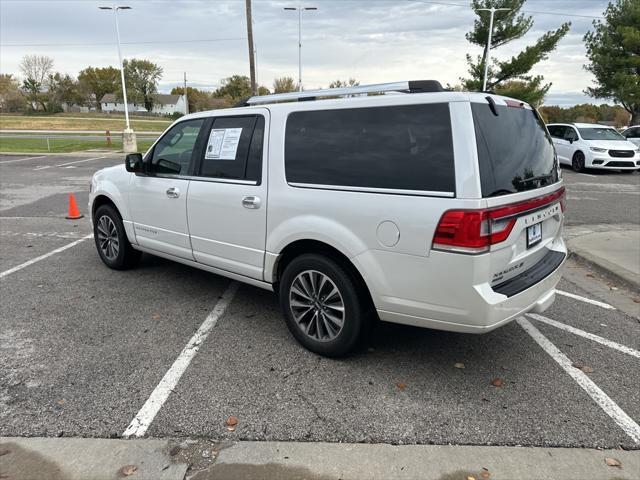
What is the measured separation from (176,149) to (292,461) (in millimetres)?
3214

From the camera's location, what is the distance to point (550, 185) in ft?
11.2

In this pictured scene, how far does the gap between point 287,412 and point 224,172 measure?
2.10m

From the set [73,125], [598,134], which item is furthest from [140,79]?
[598,134]

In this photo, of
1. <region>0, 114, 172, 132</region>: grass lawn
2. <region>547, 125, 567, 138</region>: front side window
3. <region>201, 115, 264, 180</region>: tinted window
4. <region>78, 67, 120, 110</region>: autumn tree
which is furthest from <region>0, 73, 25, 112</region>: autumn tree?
<region>201, 115, 264, 180</region>: tinted window

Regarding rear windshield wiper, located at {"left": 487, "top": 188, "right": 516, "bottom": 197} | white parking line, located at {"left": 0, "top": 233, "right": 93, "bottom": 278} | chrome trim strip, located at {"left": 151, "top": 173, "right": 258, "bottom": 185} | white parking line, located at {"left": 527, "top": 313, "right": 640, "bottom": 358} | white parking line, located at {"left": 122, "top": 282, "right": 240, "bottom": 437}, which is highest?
rear windshield wiper, located at {"left": 487, "top": 188, "right": 516, "bottom": 197}

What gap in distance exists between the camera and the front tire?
3.32 metres

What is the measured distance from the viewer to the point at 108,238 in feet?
18.5

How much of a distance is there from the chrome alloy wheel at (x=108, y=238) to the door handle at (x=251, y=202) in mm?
2341

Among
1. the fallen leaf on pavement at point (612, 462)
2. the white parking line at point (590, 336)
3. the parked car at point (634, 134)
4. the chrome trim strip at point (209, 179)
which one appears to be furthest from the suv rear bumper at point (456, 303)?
the parked car at point (634, 134)

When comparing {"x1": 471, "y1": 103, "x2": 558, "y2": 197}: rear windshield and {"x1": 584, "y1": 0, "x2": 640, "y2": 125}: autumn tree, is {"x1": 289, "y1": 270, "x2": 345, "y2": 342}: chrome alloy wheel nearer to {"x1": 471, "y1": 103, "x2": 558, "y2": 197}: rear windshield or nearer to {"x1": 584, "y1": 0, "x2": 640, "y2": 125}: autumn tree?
{"x1": 471, "y1": 103, "x2": 558, "y2": 197}: rear windshield

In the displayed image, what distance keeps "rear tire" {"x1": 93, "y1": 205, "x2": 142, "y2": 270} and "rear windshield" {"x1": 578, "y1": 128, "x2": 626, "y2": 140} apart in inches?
639

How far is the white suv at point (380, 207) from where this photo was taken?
2824 millimetres

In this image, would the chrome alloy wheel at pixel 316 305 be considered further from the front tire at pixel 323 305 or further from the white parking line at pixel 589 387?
the white parking line at pixel 589 387

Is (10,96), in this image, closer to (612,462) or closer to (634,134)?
(634,134)
